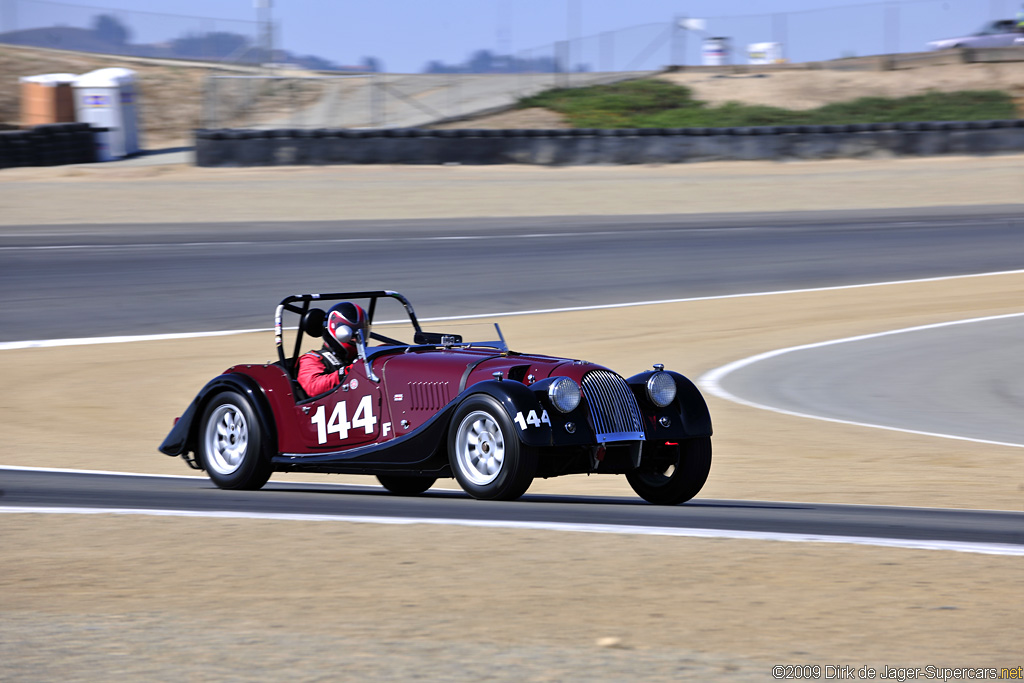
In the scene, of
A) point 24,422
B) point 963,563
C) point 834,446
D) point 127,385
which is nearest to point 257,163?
point 127,385

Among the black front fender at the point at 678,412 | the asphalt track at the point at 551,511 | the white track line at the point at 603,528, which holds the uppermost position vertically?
the black front fender at the point at 678,412

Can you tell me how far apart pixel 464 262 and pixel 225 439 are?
575 inches

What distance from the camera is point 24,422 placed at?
11.9 metres

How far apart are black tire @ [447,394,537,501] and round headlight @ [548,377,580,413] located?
27cm

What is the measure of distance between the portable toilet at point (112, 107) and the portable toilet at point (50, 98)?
16.0 inches

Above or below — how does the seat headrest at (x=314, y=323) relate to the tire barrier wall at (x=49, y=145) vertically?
below

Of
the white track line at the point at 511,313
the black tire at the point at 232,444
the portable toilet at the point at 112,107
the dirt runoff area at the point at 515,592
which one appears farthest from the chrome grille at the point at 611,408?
the portable toilet at the point at 112,107

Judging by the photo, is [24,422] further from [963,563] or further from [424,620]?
[963,563]

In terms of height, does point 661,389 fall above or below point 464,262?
below

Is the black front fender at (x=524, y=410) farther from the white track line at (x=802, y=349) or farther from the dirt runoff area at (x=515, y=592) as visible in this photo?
the white track line at (x=802, y=349)

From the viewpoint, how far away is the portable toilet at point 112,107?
38.5 m

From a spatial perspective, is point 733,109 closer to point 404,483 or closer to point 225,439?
point 404,483

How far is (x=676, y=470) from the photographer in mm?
7656

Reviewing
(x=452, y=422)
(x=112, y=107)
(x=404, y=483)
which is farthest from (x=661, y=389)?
(x=112, y=107)
